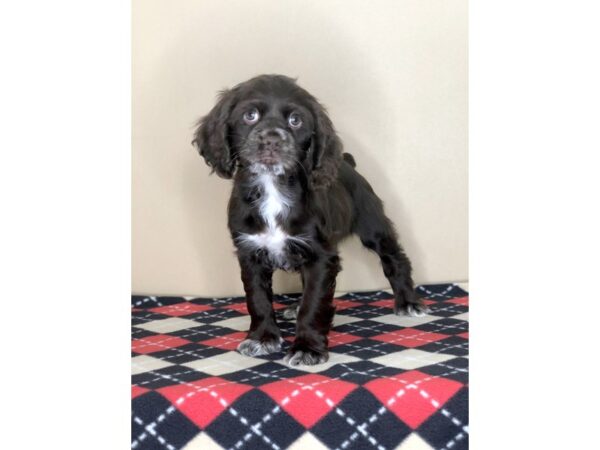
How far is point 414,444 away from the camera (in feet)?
5.18

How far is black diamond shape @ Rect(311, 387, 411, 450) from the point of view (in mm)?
1569

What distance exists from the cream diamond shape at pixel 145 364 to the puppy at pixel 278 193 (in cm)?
25

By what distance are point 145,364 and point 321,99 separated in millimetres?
1405

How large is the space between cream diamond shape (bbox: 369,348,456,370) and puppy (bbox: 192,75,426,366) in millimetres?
184

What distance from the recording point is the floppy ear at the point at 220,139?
2.03 metres

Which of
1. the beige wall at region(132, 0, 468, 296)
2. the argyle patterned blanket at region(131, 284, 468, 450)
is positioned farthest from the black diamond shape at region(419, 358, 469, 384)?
the beige wall at region(132, 0, 468, 296)

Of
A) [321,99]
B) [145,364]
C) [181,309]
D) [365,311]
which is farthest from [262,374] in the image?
[321,99]

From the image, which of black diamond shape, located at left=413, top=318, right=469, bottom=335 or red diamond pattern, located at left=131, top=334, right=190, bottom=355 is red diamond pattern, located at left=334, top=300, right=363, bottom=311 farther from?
red diamond pattern, located at left=131, top=334, right=190, bottom=355

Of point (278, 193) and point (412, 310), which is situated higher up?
point (278, 193)

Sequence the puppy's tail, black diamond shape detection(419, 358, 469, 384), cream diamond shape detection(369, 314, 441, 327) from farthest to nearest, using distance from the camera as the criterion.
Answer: the puppy's tail, cream diamond shape detection(369, 314, 441, 327), black diamond shape detection(419, 358, 469, 384)

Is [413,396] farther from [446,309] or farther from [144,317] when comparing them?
[144,317]

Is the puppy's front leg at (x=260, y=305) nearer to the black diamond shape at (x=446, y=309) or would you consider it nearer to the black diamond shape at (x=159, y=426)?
the black diamond shape at (x=159, y=426)

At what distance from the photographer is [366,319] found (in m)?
2.45
